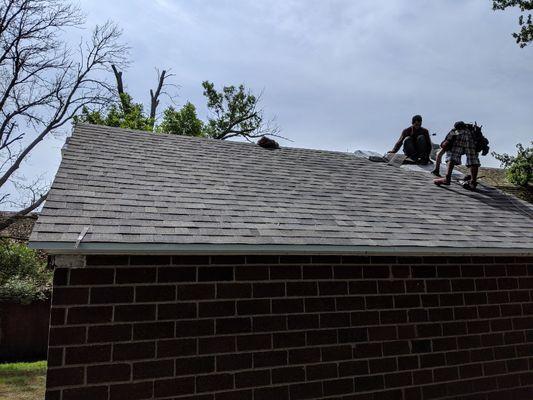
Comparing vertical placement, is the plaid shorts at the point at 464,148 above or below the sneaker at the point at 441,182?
above

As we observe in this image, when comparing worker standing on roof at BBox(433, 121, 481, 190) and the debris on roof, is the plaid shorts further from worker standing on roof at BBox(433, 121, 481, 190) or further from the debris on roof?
the debris on roof

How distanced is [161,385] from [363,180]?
5.40 meters

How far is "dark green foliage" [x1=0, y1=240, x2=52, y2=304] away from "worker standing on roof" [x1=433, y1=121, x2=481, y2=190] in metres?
14.6

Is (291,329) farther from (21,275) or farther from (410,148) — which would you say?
(21,275)

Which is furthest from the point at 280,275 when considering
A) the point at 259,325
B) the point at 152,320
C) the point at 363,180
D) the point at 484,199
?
the point at 484,199

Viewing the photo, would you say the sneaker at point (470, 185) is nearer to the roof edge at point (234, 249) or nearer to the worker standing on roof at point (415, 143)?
the worker standing on roof at point (415, 143)

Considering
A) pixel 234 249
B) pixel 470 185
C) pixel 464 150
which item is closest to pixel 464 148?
pixel 464 150

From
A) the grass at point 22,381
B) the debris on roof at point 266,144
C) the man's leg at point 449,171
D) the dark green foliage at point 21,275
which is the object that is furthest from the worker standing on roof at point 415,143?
the dark green foliage at point 21,275

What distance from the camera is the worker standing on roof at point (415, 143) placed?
10.7 metres

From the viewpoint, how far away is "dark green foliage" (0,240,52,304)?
52.0ft

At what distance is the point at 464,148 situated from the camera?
9.21m

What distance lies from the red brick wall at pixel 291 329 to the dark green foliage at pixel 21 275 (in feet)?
45.1

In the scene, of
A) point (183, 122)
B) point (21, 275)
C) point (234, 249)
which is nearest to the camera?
point (234, 249)

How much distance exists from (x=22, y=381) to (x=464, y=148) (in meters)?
12.0
